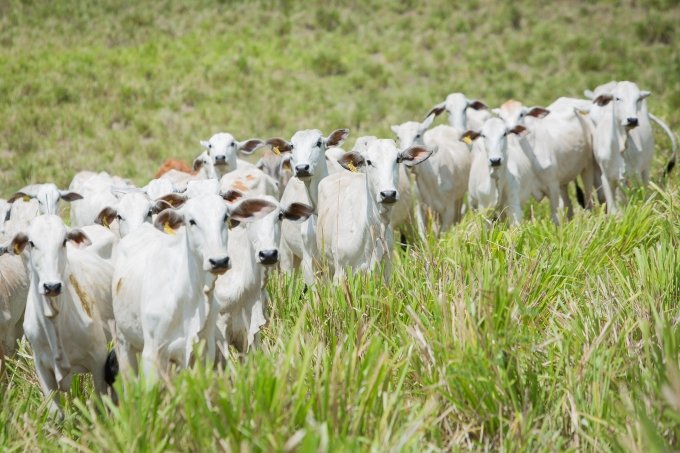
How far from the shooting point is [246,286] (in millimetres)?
6746

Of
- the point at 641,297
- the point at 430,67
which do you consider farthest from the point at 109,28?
the point at 641,297

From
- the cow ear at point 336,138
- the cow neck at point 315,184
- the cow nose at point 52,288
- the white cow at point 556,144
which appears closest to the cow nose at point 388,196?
the cow neck at point 315,184

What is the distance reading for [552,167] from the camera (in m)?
11.6

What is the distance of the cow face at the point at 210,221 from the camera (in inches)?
202

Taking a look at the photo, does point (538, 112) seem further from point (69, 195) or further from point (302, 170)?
point (69, 195)

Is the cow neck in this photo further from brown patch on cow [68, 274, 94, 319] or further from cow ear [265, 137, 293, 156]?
brown patch on cow [68, 274, 94, 319]

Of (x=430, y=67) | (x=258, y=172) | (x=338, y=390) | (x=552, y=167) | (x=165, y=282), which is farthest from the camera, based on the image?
(x=430, y=67)

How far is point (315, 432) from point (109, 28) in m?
22.8

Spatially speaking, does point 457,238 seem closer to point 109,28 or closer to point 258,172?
point 258,172

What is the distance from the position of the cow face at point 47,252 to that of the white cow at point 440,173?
5211 mm

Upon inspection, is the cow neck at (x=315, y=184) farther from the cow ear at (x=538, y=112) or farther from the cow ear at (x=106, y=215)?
the cow ear at (x=538, y=112)

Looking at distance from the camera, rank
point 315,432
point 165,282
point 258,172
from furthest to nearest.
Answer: point 258,172 < point 165,282 < point 315,432

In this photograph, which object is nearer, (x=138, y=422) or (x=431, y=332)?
(x=138, y=422)

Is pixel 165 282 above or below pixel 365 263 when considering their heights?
above
